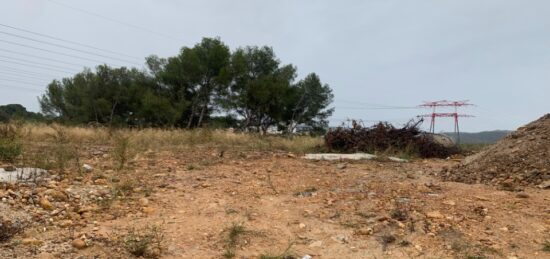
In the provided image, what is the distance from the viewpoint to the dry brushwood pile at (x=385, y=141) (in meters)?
10.6

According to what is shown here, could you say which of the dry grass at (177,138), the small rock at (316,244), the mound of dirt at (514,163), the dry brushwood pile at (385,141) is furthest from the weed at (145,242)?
the dry brushwood pile at (385,141)

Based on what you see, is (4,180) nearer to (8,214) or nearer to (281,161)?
(8,214)

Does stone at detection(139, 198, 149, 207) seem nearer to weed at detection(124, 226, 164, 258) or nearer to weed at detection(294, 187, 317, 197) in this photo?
weed at detection(124, 226, 164, 258)

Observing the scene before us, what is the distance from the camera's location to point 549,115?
7520 mm

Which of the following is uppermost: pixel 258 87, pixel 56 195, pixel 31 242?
pixel 258 87

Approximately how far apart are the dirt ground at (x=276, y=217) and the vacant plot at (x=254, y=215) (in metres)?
0.01

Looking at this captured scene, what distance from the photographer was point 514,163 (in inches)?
246

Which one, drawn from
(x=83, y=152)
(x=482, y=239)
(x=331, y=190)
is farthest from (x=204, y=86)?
(x=482, y=239)

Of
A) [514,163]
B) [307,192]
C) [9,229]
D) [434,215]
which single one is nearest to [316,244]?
[434,215]

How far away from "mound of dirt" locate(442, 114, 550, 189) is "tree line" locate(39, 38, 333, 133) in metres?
22.6

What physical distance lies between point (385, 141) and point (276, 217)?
275 inches

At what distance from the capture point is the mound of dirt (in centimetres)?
577

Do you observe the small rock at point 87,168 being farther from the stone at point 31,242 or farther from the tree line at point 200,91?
the tree line at point 200,91

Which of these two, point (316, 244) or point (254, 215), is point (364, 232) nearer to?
point (316, 244)
